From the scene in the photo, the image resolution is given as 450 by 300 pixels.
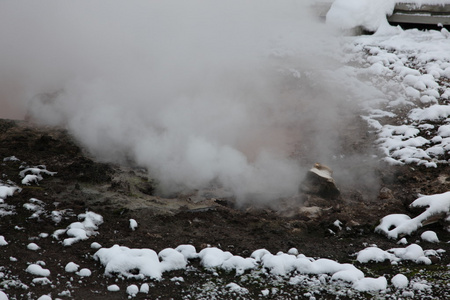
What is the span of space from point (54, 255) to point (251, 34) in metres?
7.79

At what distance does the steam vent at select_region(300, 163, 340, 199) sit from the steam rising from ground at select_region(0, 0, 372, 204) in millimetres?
240

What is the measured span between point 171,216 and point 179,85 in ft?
11.6

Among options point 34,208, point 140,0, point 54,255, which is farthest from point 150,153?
point 140,0

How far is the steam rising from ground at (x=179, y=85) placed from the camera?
5.96 m

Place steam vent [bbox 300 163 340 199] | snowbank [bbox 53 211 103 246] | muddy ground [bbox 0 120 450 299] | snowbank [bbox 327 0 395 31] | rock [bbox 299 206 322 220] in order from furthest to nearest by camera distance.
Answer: snowbank [bbox 327 0 395 31], steam vent [bbox 300 163 340 199], rock [bbox 299 206 322 220], snowbank [bbox 53 211 103 246], muddy ground [bbox 0 120 450 299]

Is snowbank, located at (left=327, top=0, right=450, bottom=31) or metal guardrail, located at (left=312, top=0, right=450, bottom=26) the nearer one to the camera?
metal guardrail, located at (left=312, top=0, right=450, bottom=26)

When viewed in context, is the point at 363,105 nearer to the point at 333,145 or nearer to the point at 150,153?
the point at 333,145

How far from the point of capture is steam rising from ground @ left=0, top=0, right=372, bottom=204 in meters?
5.96

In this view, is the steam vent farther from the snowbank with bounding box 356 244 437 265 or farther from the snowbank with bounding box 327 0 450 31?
the snowbank with bounding box 327 0 450 31

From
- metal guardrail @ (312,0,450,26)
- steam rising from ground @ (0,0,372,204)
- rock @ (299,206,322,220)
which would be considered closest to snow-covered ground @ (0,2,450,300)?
rock @ (299,206,322,220)

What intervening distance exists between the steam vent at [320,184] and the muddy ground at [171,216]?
0.07 m

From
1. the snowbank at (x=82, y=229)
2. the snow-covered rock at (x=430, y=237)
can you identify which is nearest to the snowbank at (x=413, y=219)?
the snow-covered rock at (x=430, y=237)

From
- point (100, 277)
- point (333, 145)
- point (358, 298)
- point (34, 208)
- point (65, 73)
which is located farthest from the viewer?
point (65, 73)

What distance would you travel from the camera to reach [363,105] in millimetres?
7324
